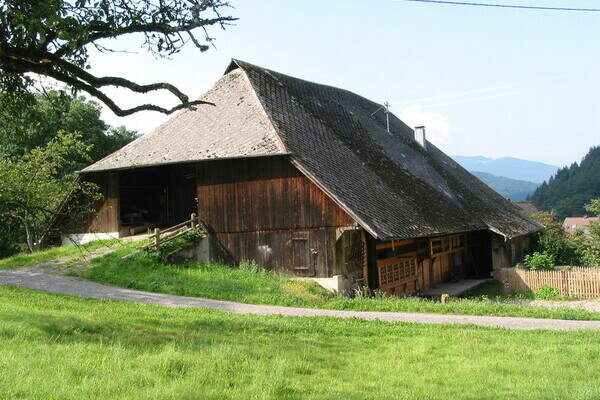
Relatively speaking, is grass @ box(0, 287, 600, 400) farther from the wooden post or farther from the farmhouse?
the wooden post

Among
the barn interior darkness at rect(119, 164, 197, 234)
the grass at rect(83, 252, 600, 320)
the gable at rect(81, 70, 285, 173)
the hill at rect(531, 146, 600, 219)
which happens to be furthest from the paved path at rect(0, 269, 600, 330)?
the hill at rect(531, 146, 600, 219)

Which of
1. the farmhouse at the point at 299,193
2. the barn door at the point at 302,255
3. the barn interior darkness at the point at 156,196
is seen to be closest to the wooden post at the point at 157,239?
the farmhouse at the point at 299,193

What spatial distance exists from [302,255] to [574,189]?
394 ft

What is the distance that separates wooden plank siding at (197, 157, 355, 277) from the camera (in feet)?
62.9

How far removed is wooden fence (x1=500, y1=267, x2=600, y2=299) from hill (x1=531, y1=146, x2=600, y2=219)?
96247mm

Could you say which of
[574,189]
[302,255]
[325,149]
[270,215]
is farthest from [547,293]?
[574,189]

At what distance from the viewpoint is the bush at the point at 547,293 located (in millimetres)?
23347

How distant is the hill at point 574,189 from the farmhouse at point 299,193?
95.8 m

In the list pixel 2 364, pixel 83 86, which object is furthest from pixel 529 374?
pixel 83 86

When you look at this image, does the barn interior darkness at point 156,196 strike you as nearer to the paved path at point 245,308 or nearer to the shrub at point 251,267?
the shrub at point 251,267

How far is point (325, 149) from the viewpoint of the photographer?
72.2ft

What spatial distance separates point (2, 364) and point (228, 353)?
270cm

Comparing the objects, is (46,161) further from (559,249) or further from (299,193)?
(559,249)

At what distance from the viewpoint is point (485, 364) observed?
27.3ft
